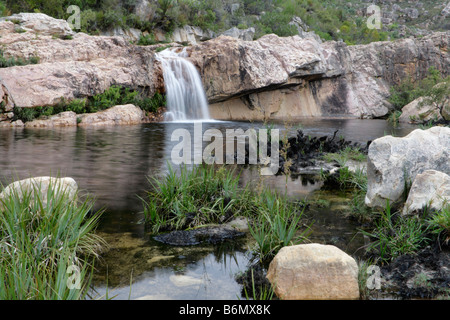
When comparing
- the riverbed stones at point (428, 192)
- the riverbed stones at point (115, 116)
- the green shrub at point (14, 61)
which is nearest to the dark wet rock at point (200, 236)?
the riverbed stones at point (428, 192)

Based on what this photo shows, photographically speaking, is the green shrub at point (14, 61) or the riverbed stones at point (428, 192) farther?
the green shrub at point (14, 61)

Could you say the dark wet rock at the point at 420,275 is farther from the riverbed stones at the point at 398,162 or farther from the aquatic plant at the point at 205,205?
the riverbed stones at the point at 398,162

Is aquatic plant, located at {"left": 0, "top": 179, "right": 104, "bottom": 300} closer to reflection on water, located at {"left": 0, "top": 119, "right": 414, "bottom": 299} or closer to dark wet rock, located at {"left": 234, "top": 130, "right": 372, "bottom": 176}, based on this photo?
reflection on water, located at {"left": 0, "top": 119, "right": 414, "bottom": 299}

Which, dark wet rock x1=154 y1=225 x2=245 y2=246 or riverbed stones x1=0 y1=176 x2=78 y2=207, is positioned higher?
riverbed stones x1=0 y1=176 x2=78 y2=207

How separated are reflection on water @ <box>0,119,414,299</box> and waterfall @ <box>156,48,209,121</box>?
10271mm

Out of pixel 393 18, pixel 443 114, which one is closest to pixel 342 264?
pixel 443 114

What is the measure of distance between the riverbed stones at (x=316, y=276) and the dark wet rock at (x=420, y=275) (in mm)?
492

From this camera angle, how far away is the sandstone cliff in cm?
1947

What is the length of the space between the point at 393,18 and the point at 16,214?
83877mm

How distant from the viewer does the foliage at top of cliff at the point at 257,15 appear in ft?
102

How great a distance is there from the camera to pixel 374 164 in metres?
5.68

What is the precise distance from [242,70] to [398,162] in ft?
70.7

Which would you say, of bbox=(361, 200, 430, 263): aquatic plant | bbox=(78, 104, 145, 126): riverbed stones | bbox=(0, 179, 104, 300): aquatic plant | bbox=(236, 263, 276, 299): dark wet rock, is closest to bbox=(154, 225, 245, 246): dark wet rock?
bbox=(0, 179, 104, 300): aquatic plant

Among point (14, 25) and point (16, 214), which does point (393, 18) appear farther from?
point (16, 214)
